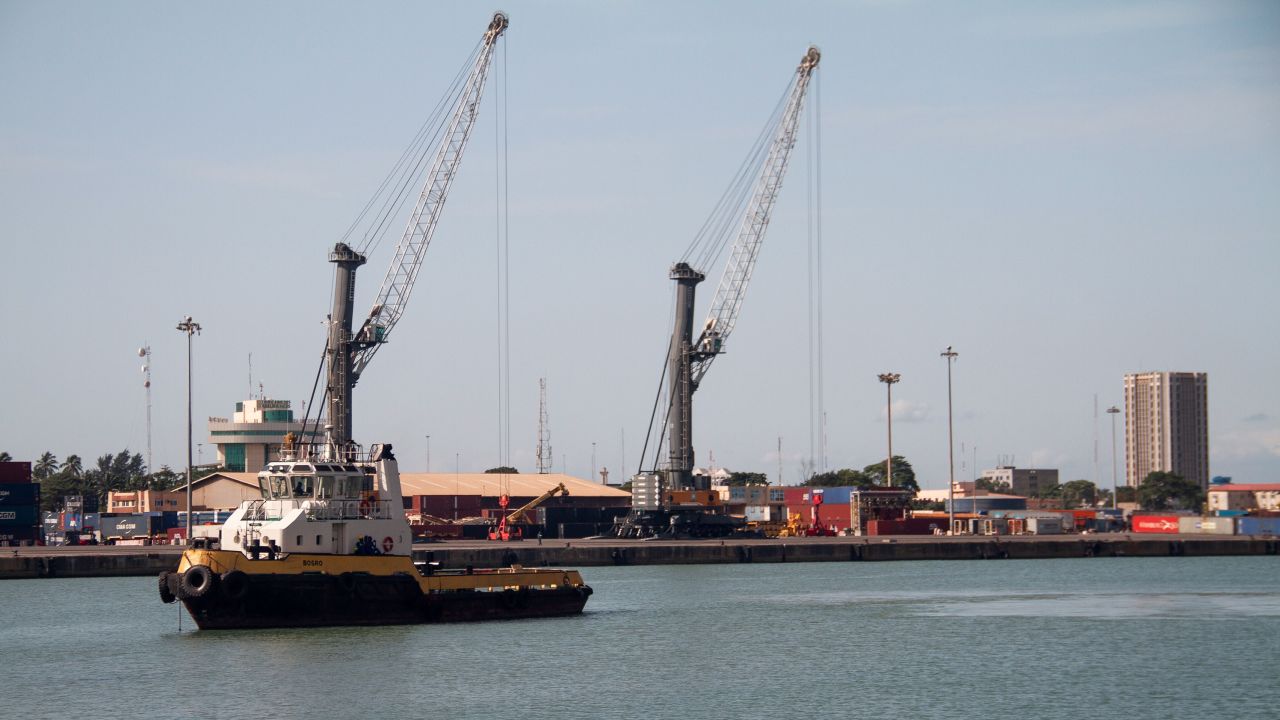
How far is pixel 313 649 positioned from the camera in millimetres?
52562

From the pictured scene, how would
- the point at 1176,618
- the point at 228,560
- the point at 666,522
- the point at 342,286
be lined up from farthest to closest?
the point at 666,522 < the point at 342,286 < the point at 1176,618 < the point at 228,560

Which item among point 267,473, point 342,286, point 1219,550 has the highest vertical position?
point 342,286

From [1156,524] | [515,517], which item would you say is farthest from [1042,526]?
[515,517]

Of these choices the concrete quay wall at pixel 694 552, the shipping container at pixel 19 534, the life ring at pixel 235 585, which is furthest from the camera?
the shipping container at pixel 19 534

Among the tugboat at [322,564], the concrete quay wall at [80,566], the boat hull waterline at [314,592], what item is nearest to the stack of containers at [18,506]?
the concrete quay wall at [80,566]

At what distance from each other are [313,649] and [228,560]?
438 cm

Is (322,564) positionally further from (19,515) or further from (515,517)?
(515,517)

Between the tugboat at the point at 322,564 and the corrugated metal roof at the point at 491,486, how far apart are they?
101m

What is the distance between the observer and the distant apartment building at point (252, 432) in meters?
195

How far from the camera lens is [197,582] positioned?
176ft

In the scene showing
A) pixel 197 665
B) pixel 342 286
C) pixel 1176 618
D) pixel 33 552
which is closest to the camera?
pixel 197 665

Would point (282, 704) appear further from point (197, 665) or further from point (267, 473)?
point (267, 473)

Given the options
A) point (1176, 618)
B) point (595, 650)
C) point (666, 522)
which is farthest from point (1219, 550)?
point (595, 650)

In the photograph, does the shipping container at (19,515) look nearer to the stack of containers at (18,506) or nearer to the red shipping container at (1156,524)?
the stack of containers at (18,506)
